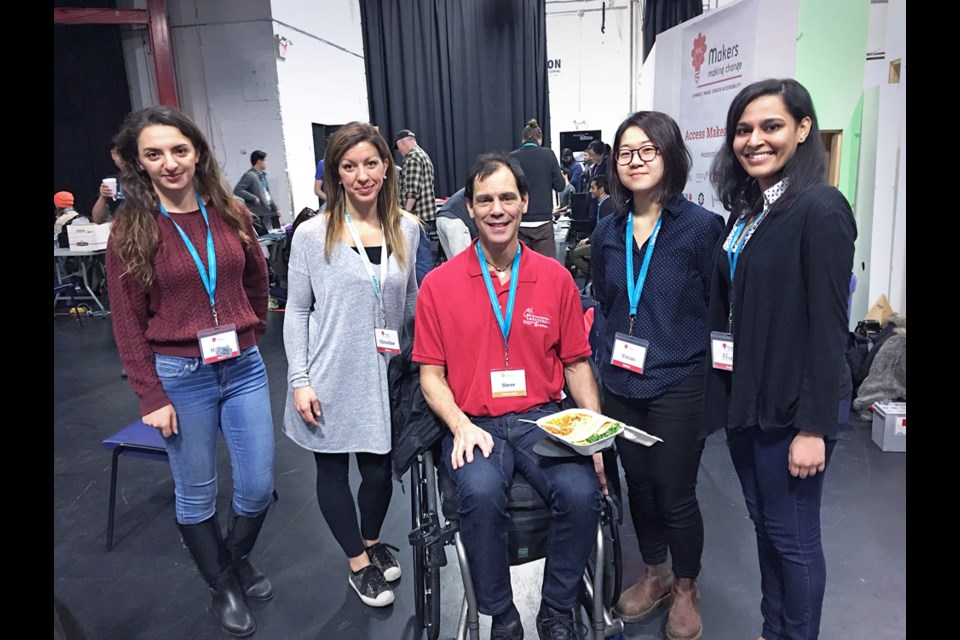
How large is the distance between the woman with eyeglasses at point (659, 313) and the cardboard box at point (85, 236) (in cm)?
582

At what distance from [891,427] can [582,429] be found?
2.24 metres

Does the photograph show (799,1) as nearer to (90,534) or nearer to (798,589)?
(798,589)

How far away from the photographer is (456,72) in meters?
9.65

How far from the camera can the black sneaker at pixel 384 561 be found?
2121 millimetres

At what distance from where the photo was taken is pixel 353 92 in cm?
892

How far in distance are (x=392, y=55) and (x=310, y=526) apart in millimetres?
8643

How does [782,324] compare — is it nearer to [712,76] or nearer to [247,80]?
[712,76]

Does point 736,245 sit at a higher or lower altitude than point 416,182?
lower

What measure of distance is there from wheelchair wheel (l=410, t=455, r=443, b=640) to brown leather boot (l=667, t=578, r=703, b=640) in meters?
0.71

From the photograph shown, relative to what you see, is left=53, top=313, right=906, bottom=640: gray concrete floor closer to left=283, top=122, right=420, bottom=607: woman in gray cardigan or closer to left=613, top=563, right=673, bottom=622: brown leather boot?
left=613, top=563, right=673, bottom=622: brown leather boot

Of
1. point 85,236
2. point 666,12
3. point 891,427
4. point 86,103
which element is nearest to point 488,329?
point 891,427

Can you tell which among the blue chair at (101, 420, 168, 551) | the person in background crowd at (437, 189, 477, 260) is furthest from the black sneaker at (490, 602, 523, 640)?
the person in background crowd at (437, 189, 477, 260)

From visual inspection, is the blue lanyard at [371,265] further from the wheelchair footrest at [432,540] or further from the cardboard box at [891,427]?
the cardboard box at [891,427]
